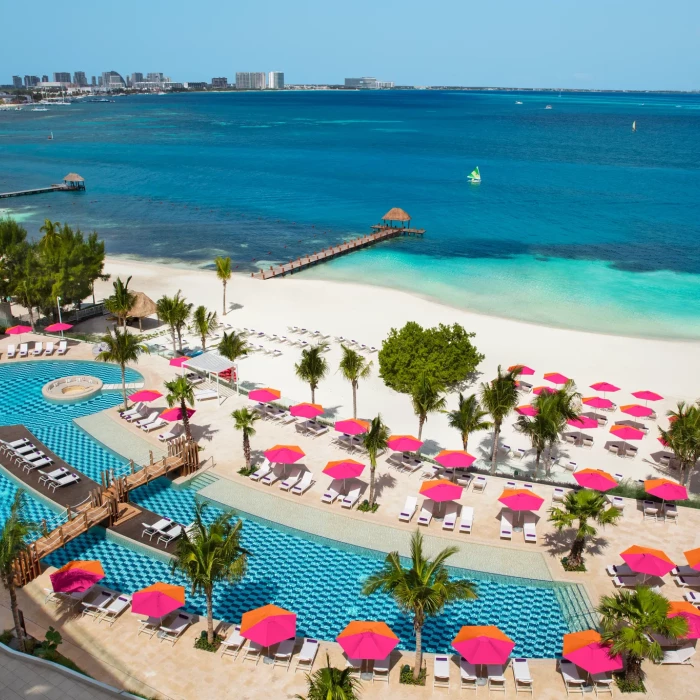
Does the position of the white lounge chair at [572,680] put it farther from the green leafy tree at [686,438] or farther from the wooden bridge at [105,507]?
the wooden bridge at [105,507]

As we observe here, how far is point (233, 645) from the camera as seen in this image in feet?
54.0

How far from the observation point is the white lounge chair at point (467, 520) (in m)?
21.8

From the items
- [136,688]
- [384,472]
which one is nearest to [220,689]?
[136,688]

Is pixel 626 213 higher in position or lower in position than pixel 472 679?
higher

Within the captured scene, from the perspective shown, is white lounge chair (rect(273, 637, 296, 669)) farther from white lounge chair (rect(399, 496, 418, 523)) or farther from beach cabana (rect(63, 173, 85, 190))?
beach cabana (rect(63, 173, 85, 190))

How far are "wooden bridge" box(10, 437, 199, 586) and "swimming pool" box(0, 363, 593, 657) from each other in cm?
85

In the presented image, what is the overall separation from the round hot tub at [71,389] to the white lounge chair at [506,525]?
1992 centimetres

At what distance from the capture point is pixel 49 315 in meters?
41.3

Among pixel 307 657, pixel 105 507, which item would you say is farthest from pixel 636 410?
pixel 105 507

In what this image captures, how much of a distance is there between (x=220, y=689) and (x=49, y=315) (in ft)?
106

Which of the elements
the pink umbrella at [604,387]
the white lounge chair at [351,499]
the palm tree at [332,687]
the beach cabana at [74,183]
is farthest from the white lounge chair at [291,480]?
the beach cabana at [74,183]

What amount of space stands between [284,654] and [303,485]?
8266 millimetres

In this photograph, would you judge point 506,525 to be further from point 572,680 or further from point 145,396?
point 145,396

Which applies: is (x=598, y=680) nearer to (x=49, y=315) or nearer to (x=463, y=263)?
(x=49, y=315)
